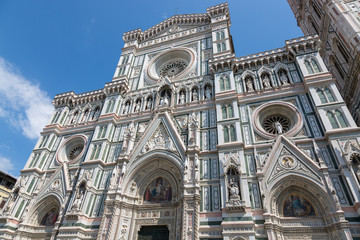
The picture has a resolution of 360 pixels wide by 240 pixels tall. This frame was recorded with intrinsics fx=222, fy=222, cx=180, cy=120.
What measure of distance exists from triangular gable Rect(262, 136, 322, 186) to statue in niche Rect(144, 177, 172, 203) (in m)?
5.71

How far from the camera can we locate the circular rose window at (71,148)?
57.9 ft

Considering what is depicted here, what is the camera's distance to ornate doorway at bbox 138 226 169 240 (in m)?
12.1

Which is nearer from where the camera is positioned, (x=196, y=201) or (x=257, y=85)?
(x=196, y=201)

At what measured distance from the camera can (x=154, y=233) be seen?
40.4ft

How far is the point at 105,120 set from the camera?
17.5m

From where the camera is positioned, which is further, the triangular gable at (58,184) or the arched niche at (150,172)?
the triangular gable at (58,184)

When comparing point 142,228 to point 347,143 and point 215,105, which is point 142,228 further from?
point 347,143

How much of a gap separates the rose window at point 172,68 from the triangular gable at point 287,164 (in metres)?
11.5

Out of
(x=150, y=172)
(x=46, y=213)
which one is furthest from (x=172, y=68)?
(x=46, y=213)

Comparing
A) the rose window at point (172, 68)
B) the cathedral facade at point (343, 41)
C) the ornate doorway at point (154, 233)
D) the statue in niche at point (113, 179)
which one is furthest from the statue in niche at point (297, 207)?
the rose window at point (172, 68)

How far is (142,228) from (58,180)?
7314mm

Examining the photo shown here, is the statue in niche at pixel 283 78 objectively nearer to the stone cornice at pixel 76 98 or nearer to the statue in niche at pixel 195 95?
the statue in niche at pixel 195 95

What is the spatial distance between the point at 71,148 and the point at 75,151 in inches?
18.8

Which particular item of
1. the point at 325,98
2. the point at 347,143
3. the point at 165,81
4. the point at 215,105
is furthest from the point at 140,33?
the point at 347,143
